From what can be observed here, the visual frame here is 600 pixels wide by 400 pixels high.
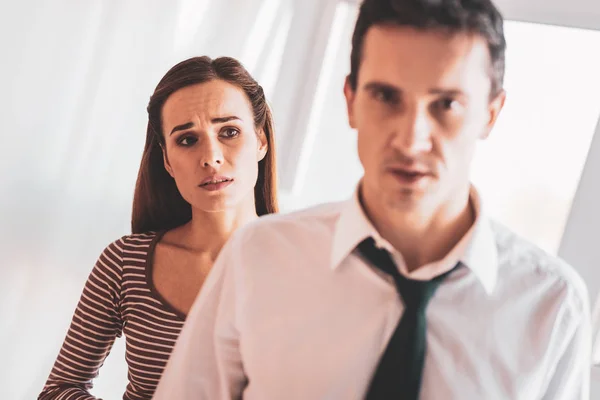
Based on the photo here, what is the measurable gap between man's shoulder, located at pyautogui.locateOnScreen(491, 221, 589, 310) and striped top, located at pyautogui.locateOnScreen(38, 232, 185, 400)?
24.6 inches

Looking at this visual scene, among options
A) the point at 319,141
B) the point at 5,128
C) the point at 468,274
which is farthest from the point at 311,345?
the point at 319,141

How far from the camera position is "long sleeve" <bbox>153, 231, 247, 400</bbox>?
95 centimetres

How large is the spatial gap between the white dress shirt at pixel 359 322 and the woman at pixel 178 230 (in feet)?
1.04

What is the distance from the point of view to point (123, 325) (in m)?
1.37

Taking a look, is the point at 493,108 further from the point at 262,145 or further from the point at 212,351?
the point at 262,145

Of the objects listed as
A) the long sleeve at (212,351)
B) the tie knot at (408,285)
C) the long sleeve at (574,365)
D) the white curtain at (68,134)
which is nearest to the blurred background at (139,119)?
the white curtain at (68,134)

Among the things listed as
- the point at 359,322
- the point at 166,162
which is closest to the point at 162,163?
the point at 166,162

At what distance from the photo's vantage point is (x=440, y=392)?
0.87 meters

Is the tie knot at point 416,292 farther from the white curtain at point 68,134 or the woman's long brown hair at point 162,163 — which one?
the white curtain at point 68,134

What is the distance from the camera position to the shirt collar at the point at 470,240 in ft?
→ 2.85

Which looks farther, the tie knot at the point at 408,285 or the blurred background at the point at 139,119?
A: the blurred background at the point at 139,119

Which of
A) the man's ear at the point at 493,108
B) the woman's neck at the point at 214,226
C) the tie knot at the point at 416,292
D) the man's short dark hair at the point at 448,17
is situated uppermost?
the man's short dark hair at the point at 448,17

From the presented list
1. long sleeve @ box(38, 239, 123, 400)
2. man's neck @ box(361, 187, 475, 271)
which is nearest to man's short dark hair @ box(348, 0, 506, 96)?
man's neck @ box(361, 187, 475, 271)

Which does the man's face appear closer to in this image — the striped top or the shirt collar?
the shirt collar
